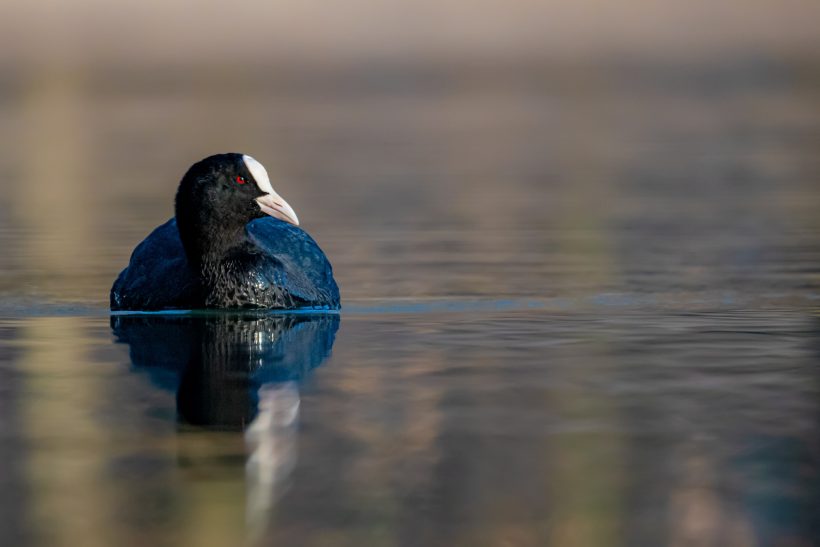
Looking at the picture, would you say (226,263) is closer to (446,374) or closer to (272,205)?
(272,205)

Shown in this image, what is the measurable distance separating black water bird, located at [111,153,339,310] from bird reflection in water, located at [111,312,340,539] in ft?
0.59

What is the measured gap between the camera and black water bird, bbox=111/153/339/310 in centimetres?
1322

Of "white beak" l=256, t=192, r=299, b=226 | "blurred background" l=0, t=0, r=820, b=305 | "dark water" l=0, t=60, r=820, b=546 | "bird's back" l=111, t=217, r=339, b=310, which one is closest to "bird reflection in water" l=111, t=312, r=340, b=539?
"dark water" l=0, t=60, r=820, b=546

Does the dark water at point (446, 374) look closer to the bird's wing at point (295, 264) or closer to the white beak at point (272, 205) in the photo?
the bird's wing at point (295, 264)

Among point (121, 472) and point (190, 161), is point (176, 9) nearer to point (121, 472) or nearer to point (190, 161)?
point (190, 161)

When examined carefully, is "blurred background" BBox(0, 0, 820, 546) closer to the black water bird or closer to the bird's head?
the black water bird

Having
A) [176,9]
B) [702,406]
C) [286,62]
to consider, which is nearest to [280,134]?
[702,406]

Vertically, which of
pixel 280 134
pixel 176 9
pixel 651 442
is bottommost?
pixel 651 442

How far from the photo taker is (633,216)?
66.5 ft

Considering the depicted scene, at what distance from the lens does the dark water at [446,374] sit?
7332 mm

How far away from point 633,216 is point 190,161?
1053 centimetres

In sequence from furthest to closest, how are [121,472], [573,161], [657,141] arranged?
[657,141] → [573,161] → [121,472]

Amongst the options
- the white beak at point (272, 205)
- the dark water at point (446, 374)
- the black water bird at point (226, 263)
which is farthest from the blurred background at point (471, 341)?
Result: the white beak at point (272, 205)

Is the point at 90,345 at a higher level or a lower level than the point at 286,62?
lower
